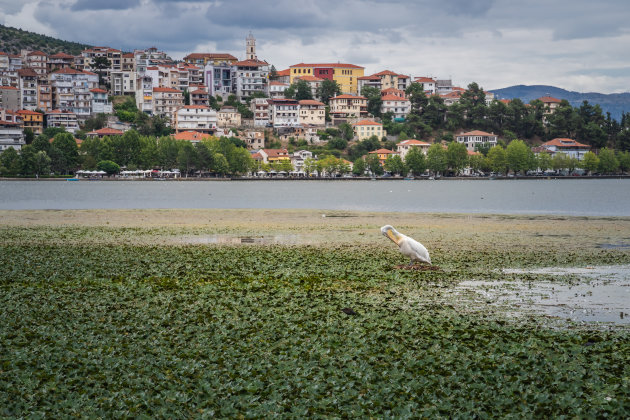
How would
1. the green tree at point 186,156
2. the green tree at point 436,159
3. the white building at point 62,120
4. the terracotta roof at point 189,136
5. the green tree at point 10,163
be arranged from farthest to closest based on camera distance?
the white building at point 62,120
the terracotta roof at point 189,136
the green tree at point 436,159
the green tree at point 186,156
the green tree at point 10,163

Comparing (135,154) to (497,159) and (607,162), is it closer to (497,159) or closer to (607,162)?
(497,159)

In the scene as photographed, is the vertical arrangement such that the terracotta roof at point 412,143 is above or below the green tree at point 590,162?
above

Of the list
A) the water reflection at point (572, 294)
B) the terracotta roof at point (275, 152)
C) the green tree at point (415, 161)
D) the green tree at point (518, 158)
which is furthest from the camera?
the terracotta roof at point (275, 152)

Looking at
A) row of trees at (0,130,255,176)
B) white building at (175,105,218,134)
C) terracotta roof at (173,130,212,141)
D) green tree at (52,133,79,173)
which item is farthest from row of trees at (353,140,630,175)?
green tree at (52,133,79,173)

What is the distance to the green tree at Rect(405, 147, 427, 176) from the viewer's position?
17612 centimetres

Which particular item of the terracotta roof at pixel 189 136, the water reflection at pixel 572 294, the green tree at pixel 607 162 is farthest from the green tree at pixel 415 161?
the water reflection at pixel 572 294

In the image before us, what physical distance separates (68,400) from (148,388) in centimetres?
118

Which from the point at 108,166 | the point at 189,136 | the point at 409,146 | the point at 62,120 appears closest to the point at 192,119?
the point at 189,136

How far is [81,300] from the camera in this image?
55.0ft

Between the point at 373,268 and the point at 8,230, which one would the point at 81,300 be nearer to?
the point at 373,268

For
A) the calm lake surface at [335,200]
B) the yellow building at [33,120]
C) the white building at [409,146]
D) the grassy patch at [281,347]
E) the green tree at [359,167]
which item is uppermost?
the yellow building at [33,120]

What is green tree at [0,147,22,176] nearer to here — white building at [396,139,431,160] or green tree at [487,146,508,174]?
white building at [396,139,431,160]

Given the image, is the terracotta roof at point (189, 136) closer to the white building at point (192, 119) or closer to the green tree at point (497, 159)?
the white building at point (192, 119)

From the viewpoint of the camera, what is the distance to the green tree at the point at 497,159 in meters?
182
